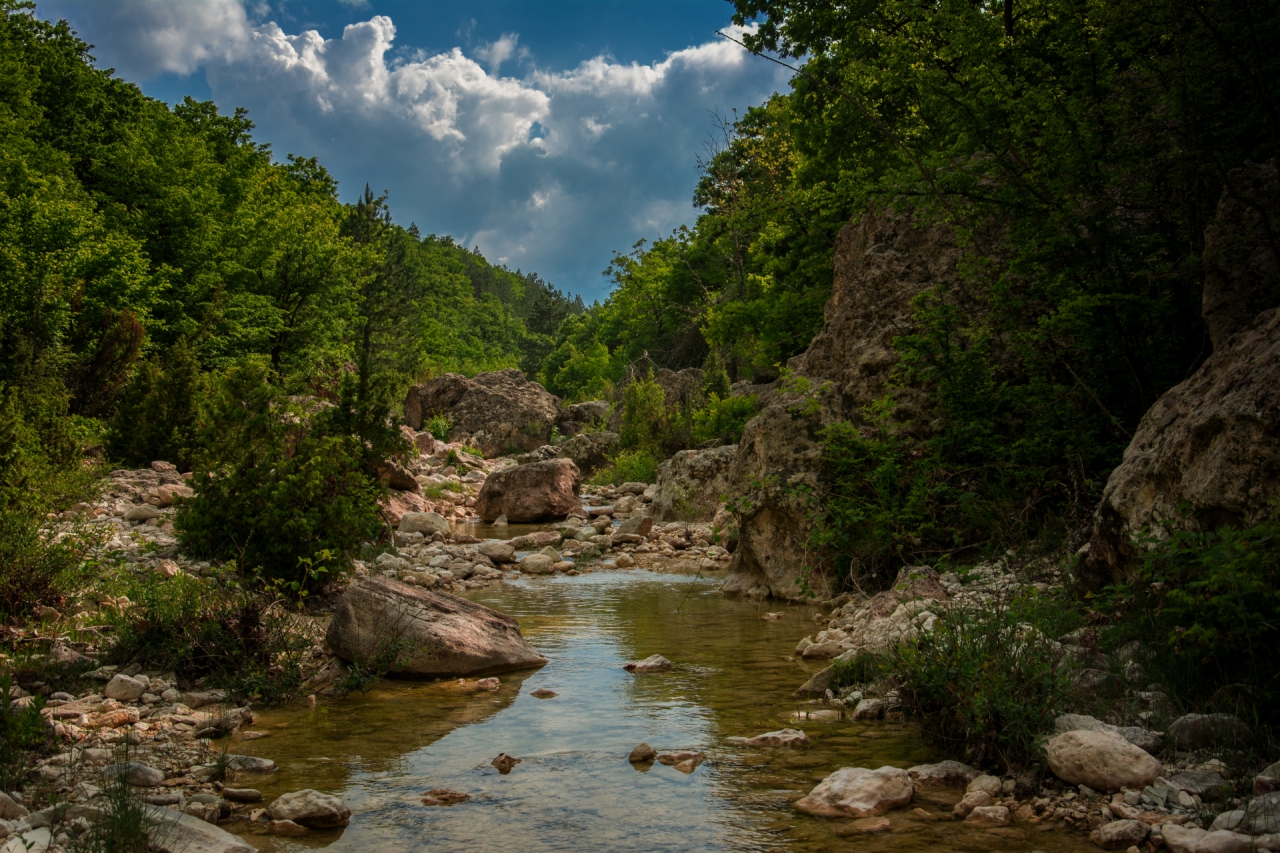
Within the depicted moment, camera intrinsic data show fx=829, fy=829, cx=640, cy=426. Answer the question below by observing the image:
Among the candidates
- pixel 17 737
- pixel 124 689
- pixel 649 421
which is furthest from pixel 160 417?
pixel 17 737

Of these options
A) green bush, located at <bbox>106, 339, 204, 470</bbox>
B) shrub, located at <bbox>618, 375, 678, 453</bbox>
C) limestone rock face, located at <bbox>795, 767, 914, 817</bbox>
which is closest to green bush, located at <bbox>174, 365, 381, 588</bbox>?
limestone rock face, located at <bbox>795, 767, 914, 817</bbox>

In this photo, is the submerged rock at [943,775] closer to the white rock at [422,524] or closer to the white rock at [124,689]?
the white rock at [124,689]

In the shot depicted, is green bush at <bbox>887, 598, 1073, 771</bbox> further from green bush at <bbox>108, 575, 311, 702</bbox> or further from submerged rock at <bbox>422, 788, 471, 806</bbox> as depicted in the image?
green bush at <bbox>108, 575, 311, 702</bbox>

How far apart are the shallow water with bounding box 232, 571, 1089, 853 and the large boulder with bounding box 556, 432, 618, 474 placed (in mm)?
18356

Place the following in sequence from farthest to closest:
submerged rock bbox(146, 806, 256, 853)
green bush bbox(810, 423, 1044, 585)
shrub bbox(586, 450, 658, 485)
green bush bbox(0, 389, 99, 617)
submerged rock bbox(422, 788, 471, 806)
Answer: shrub bbox(586, 450, 658, 485)
green bush bbox(810, 423, 1044, 585)
green bush bbox(0, 389, 99, 617)
submerged rock bbox(422, 788, 471, 806)
submerged rock bbox(146, 806, 256, 853)

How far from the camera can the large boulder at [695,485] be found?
16.1 m

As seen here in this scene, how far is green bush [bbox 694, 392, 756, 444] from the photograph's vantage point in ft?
71.7

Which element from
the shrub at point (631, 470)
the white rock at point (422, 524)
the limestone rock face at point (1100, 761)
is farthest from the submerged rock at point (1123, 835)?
the shrub at point (631, 470)

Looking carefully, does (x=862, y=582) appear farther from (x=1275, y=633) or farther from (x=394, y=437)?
(x=394, y=437)

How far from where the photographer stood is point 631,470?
909 inches

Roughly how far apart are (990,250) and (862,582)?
4.13m

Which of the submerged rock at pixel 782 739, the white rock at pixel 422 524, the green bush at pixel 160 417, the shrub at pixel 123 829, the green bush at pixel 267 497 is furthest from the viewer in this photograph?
the green bush at pixel 160 417

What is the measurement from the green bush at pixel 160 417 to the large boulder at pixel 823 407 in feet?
35.4

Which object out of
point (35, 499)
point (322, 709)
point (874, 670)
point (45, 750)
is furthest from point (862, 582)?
point (35, 499)
